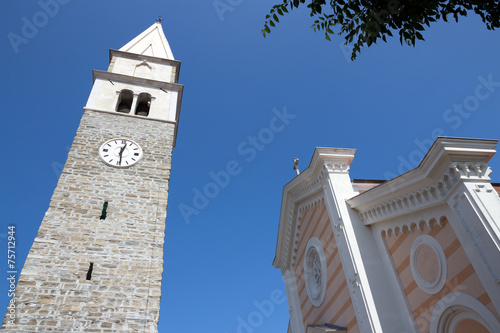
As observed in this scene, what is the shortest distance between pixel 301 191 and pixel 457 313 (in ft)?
18.9

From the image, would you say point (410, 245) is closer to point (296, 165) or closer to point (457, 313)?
point (457, 313)

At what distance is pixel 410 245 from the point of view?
20.3 feet

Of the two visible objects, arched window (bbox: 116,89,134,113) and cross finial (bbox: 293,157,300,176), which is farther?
arched window (bbox: 116,89,134,113)

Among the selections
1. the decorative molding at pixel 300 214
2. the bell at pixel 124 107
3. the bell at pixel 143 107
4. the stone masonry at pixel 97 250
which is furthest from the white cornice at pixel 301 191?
the bell at pixel 124 107

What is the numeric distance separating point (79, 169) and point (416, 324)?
9954 millimetres

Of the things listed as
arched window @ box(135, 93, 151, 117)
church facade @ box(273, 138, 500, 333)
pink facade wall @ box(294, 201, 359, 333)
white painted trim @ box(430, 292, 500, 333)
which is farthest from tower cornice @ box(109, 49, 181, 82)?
white painted trim @ box(430, 292, 500, 333)

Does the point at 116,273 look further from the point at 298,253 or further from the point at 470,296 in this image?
the point at 470,296

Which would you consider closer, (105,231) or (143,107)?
(105,231)

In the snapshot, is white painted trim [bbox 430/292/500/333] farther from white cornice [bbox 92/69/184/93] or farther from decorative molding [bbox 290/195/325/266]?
white cornice [bbox 92/69/184/93]

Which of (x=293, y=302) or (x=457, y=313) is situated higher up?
(x=293, y=302)

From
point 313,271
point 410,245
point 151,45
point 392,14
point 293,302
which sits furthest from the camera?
point 151,45

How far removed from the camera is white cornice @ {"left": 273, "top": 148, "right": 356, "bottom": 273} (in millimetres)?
8656

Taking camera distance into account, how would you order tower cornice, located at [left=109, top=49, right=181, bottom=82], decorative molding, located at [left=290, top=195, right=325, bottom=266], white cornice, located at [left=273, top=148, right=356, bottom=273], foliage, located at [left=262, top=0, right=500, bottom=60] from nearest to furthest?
foliage, located at [left=262, top=0, right=500, bottom=60] < white cornice, located at [left=273, top=148, right=356, bottom=273] < decorative molding, located at [left=290, top=195, right=325, bottom=266] < tower cornice, located at [left=109, top=49, right=181, bottom=82]

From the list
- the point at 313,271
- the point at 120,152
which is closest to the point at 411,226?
the point at 313,271
